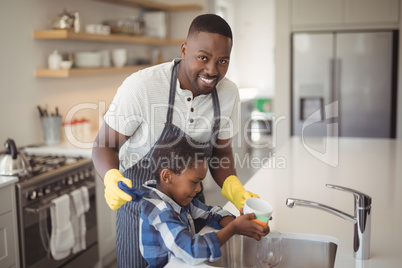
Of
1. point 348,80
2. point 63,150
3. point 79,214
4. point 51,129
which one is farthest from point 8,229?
point 348,80

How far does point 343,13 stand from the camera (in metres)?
4.33

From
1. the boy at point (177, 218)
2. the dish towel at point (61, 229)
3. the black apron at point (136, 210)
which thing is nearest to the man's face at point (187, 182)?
the boy at point (177, 218)

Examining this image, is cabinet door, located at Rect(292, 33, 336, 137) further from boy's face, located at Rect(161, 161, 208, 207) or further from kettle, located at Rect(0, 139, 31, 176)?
boy's face, located at Rect(161, 161, 208, 207)

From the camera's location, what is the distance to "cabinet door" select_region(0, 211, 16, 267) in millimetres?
2303

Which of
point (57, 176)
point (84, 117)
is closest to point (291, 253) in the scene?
point (57, 176)

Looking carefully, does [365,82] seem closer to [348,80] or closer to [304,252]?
[348,80]

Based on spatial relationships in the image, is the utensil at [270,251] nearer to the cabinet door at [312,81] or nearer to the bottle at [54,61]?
the bottle at [54,61]

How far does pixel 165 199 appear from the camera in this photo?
54.6 inches

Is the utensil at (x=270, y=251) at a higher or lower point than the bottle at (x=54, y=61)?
lower

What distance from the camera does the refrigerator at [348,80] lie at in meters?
4.27

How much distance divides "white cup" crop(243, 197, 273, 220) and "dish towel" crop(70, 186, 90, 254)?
1.61 metres

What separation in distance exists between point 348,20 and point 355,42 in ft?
0.76

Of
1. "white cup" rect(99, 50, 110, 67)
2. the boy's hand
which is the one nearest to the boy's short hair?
the boy's hand

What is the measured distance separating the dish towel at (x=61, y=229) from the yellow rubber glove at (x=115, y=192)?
1.25m
